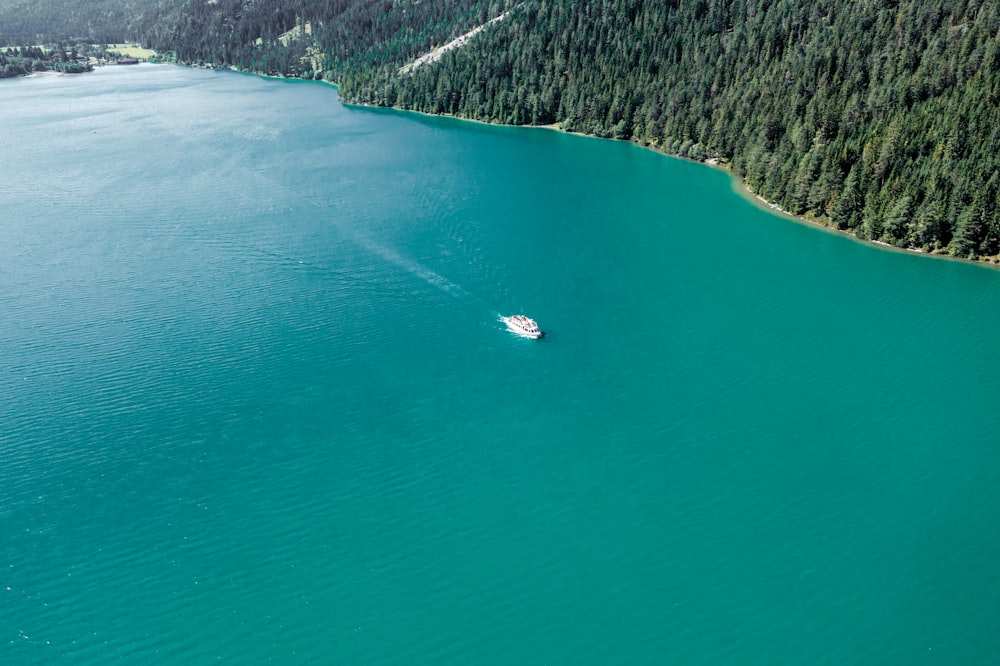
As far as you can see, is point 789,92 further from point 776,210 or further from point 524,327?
point 524,327

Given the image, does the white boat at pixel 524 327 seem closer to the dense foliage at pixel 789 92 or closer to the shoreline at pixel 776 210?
the shoreline at pixel 776 210

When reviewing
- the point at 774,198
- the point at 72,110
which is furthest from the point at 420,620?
the point at 72,110

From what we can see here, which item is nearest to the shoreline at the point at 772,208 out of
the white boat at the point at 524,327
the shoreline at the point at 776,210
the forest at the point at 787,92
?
the shoreline at the point at 776,210

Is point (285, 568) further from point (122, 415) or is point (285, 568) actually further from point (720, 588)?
point (720, 588)

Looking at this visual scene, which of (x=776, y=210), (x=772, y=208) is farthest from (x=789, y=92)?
(x=776, y=210)

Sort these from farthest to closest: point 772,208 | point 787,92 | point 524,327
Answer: point 787,92 → point 772,208 → point 524,327
